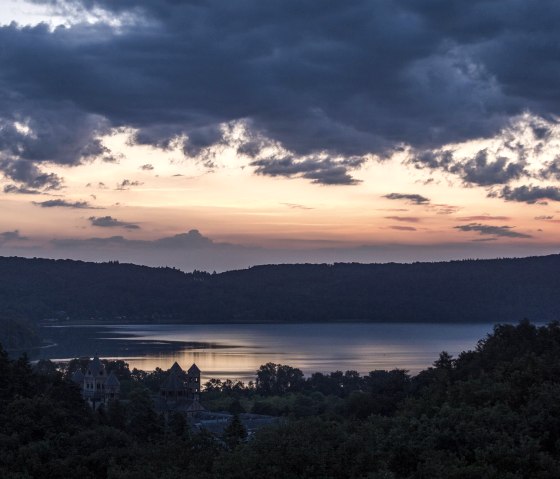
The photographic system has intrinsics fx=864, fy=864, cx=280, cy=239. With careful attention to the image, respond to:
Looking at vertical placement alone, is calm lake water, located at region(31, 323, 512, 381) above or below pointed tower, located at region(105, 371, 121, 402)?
below

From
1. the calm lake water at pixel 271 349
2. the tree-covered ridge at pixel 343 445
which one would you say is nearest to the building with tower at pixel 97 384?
the calm lake water at pixel 271 349

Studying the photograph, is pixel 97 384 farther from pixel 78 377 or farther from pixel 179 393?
pixel 179 393

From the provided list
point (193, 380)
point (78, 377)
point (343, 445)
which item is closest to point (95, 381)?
point (78, 377)

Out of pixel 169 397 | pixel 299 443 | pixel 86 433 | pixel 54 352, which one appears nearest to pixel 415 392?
pixel 169 397

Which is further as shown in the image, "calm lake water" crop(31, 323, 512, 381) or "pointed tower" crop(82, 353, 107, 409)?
"calm lake water" crop(31, 323, 512, 381)

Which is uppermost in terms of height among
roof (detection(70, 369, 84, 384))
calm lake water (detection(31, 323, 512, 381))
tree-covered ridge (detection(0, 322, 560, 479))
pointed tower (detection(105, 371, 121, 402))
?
tree-covered ridge (detection(0, 322, 560, 479))

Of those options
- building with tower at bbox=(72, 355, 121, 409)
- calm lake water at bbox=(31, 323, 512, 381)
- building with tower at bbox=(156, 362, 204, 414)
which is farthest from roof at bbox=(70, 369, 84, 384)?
calm lake water at bbox=(31, 323, 512, 381)

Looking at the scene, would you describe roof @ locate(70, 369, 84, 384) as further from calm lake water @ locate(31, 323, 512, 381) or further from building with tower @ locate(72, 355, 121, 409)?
calm lake water @ locate(31, 323, 512, 381)

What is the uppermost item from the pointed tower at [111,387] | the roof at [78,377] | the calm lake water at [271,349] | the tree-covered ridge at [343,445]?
the tree-covered ridge at [343,445]

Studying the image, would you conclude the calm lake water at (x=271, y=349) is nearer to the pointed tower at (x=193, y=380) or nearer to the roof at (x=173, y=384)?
the pointed tower at (x=193, y=380)
